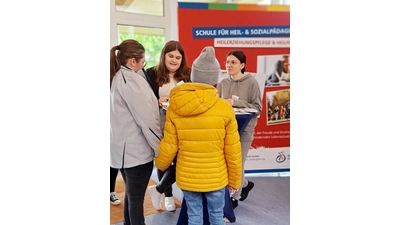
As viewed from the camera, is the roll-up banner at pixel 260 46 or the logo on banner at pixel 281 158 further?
the logo on banner at pixel 281 158

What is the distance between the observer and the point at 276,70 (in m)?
2.66

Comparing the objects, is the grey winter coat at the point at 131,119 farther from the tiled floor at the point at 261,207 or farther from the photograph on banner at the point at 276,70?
the photograph on banner at the point at 276,70

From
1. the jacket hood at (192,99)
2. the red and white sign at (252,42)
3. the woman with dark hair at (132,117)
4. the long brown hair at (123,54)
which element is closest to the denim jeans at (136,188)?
the woman with dark hair at (132,117)

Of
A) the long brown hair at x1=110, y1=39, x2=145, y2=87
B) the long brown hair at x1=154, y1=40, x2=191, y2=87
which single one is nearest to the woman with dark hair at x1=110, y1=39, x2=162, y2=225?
the long brown hair at x1=110, y1=39, x2=145, y2=87

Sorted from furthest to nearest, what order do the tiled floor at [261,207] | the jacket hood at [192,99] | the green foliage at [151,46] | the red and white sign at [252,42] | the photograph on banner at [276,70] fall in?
1. the photograph on banner at [276,70]
2. the red and white sign at [252,42]
3. the tiled floor at [261,207]
4. the green foliage at [151,46]
5. the jacket hood at [192,99]

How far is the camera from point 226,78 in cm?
192

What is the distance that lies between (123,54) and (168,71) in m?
0.27

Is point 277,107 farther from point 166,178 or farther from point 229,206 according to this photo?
point 166,178

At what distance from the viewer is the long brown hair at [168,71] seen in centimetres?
167

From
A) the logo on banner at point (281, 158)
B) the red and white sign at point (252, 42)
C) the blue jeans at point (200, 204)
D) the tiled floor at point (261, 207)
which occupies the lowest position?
the tiled floor at point (261, 207)

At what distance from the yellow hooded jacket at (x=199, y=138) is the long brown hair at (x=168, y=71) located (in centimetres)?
20

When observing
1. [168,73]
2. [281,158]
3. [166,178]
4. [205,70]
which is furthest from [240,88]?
[281,158]

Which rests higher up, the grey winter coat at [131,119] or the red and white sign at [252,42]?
the red and white sign at [252,42]
